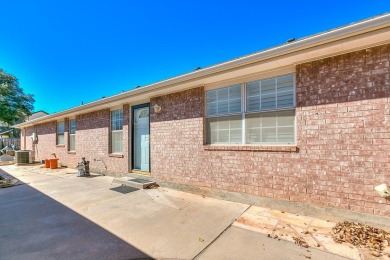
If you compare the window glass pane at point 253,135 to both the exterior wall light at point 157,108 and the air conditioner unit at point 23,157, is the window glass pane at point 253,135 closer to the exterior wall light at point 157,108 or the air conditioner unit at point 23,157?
the exterior wall light at point 157,108

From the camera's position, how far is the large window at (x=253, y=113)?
13.3ft

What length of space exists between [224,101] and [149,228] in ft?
10.8

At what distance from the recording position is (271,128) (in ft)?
13.9

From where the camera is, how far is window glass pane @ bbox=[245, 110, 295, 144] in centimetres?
401

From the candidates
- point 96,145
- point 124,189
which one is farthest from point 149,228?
point 96,145

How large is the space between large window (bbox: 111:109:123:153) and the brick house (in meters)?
1.66

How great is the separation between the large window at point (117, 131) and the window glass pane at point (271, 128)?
5587 mm

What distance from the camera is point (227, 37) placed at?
10.1 m

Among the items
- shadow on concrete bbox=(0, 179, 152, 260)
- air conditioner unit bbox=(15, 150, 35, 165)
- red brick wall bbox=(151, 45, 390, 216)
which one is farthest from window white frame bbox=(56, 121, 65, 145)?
red brick wall bbox=(151, 45, 390, 216)

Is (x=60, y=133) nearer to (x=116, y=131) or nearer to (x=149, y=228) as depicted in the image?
(x=116, y=131)

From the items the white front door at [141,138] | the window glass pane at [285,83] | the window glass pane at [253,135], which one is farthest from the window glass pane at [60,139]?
the window glass pane at [285,83]

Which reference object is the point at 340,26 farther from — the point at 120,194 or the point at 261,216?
the point at 120,194

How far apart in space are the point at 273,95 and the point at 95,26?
11.1 metres

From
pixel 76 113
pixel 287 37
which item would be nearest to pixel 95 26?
pixel 76 113
